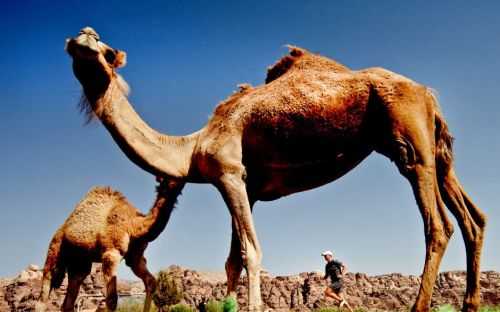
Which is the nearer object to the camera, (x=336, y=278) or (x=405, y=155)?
(x=405, y=155)

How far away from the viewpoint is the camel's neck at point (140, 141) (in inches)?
259

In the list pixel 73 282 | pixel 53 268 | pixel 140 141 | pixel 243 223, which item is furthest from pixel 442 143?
pixel 73 282

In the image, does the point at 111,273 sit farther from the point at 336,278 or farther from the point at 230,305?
the point at 230,305

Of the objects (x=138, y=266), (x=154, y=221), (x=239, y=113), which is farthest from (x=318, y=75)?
(x=138, y=266)

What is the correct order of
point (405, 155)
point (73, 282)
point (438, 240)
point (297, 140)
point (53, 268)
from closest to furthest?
point (438, 240)
point (405, 155)
point (297, 140)
point (53, 268)
point (73, 282)

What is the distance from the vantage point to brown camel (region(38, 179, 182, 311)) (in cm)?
1133

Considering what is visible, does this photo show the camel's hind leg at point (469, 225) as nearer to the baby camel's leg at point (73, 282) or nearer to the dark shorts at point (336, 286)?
the dark shorts at point (336, 286)

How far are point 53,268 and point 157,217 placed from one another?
100 inches

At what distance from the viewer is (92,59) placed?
6.46m

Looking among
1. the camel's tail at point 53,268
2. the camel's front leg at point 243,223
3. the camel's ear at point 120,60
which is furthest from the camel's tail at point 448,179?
the camel's tail at point 53,268

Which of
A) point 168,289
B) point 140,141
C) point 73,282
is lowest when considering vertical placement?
point 73,282

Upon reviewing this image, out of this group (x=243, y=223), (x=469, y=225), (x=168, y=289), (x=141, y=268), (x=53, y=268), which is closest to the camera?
(x=469, y=225)

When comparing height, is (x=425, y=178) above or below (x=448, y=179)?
below

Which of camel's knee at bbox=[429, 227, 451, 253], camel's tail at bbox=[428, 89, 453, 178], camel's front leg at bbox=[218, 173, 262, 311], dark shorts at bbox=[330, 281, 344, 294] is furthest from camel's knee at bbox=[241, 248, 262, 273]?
dark shorts at bbox=[330, 281, 344, 294]
